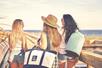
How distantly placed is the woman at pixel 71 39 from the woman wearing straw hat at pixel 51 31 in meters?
0.06

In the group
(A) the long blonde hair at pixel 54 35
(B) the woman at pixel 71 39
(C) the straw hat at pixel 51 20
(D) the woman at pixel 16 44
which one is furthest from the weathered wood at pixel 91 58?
(D) the woman at pixel 16 44

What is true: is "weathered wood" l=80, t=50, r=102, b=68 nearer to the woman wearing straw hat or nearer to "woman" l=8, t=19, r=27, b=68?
the woman wearing straw hat

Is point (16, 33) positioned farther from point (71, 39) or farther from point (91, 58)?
point (91, 58)

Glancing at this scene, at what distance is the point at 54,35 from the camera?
95.2 inches

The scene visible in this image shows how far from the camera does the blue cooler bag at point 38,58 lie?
2.37m

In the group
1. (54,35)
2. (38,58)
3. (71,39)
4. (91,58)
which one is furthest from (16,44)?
(91,58)

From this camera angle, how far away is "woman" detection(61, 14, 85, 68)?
239 cm

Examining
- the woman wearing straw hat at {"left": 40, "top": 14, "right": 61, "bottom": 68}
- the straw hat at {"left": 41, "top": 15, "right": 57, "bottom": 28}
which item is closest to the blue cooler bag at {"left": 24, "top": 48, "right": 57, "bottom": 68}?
the woman wearing straw hat at {"left": 40, "top": 14, "right": 61, "bottom": 68}

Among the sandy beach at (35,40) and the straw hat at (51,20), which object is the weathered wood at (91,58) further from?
the straw hat at (51,20)

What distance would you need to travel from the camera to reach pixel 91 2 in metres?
2.46

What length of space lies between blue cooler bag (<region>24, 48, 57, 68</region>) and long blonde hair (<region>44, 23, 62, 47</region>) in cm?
10

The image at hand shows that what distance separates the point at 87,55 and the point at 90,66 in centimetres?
10

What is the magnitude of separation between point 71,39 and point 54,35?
6.1 inches

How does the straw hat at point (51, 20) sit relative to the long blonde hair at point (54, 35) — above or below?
above
